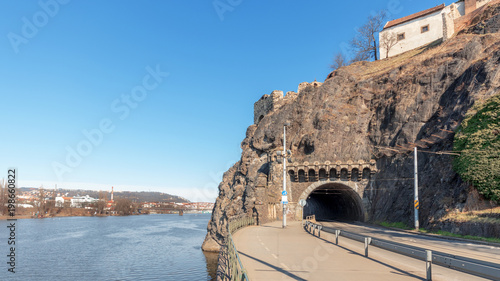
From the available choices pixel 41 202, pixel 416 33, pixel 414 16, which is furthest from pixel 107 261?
pixel 41 202

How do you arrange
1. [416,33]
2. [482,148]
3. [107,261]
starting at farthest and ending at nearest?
[416,33]
[107,261]
[482,148]

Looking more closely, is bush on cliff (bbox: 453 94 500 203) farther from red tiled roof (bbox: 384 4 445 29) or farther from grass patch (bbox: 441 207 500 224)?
red tiled roof (bbox: 384 4 445 29)

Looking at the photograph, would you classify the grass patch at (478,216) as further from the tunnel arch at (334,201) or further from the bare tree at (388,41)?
the bare tree at (388,41)

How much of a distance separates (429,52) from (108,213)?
143606 millimetres

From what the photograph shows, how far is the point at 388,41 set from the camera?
5909 cm

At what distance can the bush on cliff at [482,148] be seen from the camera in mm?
23109

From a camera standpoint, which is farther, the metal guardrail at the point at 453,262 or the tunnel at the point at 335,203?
the tunnel at the point at 335,203

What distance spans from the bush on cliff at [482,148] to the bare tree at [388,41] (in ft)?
115

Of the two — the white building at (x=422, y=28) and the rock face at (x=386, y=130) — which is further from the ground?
the white building at (x=422, y=28)

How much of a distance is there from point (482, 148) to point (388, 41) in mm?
39270

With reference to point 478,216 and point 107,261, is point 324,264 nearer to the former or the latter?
point 478,216

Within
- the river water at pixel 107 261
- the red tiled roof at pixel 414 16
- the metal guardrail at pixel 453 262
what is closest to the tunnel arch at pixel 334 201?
the river water at pixel 107 261

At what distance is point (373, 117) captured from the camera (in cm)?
4350

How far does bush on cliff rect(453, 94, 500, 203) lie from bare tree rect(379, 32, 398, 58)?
34928 millimetres
